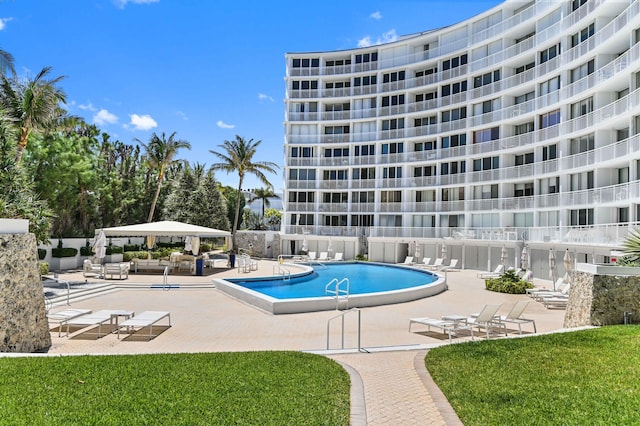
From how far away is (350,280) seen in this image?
29.8 m

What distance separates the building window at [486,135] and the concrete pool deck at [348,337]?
2227 centimetres

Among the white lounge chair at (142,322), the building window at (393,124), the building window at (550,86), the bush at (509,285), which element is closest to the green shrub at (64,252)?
the white lounge chair at (142,322)

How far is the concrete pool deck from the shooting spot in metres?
7.03

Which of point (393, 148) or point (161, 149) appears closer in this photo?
point (161, 149)

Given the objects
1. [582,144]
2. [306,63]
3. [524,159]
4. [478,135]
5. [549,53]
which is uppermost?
[306,63]

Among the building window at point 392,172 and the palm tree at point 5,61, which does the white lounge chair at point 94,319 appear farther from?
the building window at point 392,172

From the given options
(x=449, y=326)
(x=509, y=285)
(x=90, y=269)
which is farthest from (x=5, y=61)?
(x=509, y=285)

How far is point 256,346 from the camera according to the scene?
11.2 metres

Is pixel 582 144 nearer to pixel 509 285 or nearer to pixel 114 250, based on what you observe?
pixel 509 285

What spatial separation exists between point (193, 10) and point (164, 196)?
33.3 meters

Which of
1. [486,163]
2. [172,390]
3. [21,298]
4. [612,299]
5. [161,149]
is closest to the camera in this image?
[172,390]

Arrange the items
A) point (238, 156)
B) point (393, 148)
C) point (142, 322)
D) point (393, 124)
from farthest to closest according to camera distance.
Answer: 1. point (238, 156)
2. point (393, 124)
3. point (393, 148)
4. point (142, 322)

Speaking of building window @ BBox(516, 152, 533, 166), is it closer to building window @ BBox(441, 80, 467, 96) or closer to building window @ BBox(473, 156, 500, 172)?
building window @ BBox(473, 156, 500, 172)

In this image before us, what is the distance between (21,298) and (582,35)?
36407 millimetres
